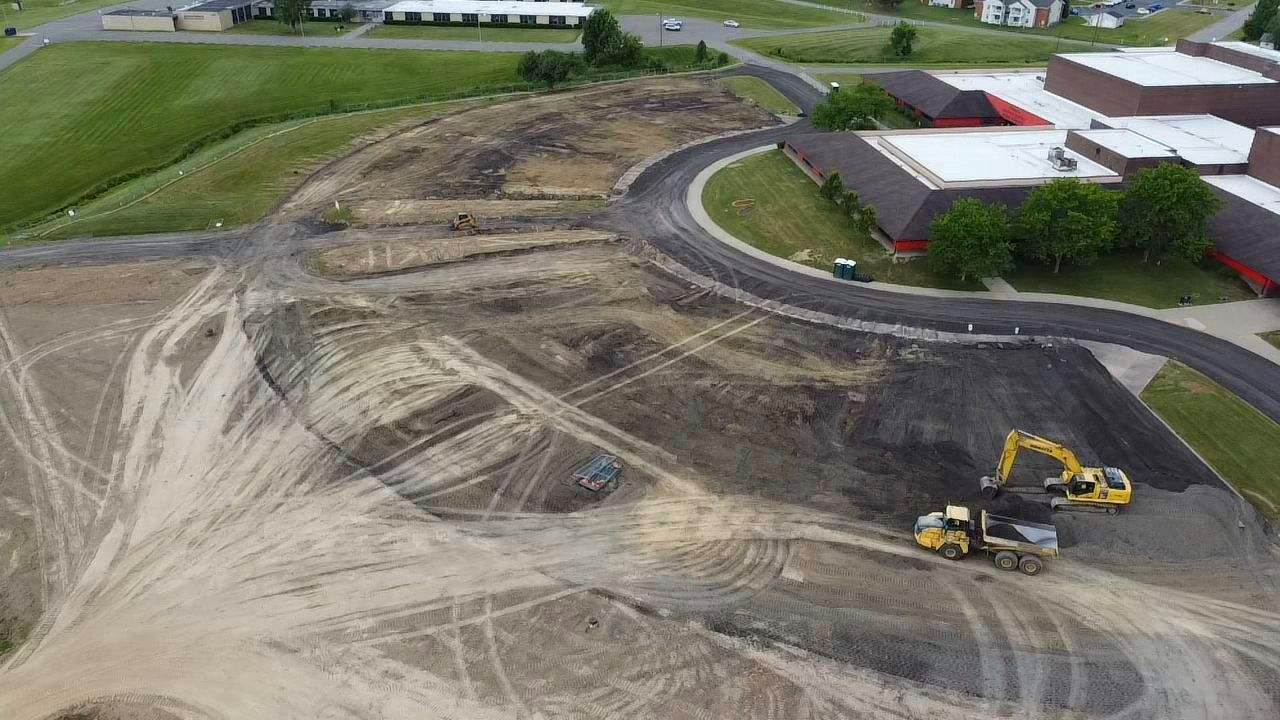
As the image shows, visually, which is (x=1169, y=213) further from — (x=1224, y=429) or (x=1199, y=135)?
(x=1199, y=135)

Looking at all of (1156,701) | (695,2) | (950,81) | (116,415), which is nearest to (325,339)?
(116,415)

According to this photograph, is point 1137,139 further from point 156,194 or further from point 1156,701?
point 156,194

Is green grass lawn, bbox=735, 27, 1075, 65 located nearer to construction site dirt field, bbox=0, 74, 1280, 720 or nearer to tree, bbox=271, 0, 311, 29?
tree, bbox=271, 0, 311, 29

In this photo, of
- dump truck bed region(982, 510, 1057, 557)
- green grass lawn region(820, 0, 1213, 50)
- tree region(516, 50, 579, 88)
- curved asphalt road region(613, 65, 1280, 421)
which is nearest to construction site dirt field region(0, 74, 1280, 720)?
dump truck bed region(982, 510, 1057, 557)

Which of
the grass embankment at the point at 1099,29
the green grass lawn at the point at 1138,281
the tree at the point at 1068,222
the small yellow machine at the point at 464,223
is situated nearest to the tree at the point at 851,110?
the tree at the point at 1068,222

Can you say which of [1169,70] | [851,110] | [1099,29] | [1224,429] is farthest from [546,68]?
[1099,29]

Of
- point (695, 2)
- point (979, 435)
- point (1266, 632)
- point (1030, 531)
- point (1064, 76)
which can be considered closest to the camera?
point (1266, 632)
